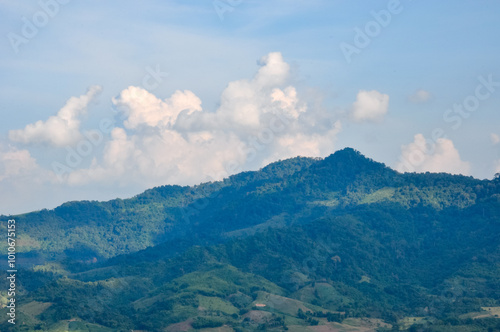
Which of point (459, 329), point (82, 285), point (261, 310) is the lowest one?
point (459, 329)

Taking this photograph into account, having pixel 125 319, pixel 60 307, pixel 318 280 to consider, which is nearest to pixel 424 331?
pixel 318 280

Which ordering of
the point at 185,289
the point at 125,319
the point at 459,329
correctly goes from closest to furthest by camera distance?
1. the point at 459,329
2. the point at 125,319
3. the point at 185,289

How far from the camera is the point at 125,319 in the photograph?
536ft

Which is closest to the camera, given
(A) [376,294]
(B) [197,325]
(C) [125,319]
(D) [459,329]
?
(D) [459,329]

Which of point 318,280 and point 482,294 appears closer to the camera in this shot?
point 482,294

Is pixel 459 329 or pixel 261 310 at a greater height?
pixel 261 310

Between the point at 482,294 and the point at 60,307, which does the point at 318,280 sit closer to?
the point at 482,294

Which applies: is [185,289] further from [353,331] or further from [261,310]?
[353,331]

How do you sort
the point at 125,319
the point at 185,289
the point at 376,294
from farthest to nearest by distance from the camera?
the point at 376,294 → the point at 185,289 → the point at 125,319

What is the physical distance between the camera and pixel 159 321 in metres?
159

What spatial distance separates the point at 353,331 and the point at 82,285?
250 ft

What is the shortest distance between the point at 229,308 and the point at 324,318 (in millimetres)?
23458

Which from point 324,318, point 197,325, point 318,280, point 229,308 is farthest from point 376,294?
point 197,325

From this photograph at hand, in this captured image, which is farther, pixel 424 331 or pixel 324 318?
pixel 324 318
